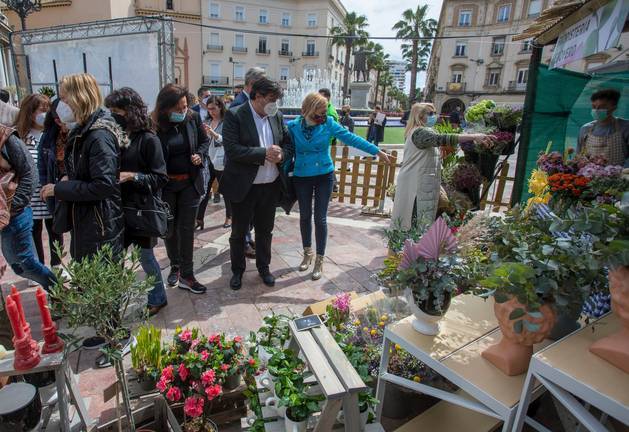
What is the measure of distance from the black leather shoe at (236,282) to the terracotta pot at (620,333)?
279 cm

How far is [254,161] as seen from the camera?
308cm

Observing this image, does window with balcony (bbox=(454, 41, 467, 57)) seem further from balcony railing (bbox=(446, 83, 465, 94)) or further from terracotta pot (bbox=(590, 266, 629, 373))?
terracotta pot (bbox=(590, 266, 629, 373))

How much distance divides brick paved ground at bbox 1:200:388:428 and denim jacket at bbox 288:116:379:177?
43.0 inches

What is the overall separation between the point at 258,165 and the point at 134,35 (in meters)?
7.88

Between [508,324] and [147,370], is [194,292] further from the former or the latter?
[508,324]

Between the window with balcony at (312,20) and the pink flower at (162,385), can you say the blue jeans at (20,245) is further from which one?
the window with balcony at (312,20)

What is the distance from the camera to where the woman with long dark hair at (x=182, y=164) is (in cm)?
291

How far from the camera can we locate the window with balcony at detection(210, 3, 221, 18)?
129 feet

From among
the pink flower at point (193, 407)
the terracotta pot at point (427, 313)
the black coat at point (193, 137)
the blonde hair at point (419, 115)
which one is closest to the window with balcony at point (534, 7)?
the blonde hair at point (419, 115)

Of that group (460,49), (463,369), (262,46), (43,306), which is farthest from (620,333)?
(262,46)

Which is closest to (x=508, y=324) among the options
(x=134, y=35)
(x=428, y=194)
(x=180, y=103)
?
(x=428, y=194)

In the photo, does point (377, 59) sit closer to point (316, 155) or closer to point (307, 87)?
point (307, 87)

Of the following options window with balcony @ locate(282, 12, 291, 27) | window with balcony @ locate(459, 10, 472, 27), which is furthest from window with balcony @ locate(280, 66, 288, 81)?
window with balcony @ locate(459, 10, 472, 27)

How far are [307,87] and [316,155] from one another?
31.0 m
